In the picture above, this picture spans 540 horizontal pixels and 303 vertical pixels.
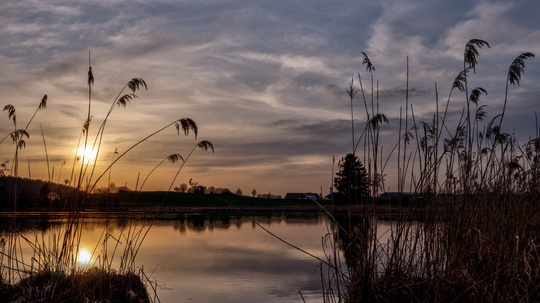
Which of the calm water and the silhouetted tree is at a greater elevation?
the silhouetted tree

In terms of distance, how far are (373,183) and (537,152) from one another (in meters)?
4.07

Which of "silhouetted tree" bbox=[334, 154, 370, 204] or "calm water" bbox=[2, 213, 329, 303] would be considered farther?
"calm water" bbox=[2, 213, 329, 303]

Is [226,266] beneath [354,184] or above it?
beneath

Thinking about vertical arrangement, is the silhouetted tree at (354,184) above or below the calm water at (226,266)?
above

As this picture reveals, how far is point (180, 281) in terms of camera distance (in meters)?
9.35

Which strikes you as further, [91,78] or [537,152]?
[537,152]

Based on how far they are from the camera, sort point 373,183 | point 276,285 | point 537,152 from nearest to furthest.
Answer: point 373,183
point 537,152
point 276,285

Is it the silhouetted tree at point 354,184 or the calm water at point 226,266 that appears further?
the calm water at point 226,266

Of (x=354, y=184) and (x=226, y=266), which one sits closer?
(x=354, y=184)

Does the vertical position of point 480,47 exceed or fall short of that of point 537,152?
it exceeds it

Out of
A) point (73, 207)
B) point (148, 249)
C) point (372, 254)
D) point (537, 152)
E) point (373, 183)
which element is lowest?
point (148, 249)

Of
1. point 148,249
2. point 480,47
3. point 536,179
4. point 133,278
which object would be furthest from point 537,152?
point 148,249

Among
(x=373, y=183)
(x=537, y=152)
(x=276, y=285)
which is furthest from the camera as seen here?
(x=276, y=285)

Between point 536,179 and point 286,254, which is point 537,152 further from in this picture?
point 286,254
